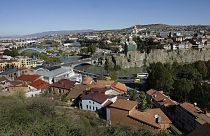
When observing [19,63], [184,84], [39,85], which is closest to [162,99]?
[184,84]

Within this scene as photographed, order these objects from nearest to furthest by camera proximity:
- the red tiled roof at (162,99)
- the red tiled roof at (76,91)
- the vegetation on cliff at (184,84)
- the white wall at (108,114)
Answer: the white wall at (108,114) → the red tiled roof at (162,99) → the vegetation on cliff at (184,84) → the red tiled roof at (76,91)

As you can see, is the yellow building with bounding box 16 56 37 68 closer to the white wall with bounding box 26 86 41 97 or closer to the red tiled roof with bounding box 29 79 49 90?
the red tiled roof with bounding box 29 79 49 90

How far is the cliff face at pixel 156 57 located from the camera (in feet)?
153

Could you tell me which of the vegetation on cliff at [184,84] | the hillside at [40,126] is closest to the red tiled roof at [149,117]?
the vegetation on cliff at [184,84]

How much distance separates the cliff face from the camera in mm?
46531

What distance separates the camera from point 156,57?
48.3 metres

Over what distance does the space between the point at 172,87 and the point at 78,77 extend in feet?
26.3

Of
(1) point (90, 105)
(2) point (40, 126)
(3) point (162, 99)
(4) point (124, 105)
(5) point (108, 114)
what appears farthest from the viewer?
(3) point (162, 99)

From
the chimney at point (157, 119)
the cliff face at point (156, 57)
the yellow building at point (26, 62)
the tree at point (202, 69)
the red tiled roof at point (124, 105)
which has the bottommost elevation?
the cliff face at point (156, 57)

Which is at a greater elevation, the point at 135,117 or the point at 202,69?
the point at 135,117

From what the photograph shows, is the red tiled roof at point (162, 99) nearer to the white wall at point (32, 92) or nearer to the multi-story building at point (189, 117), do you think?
the multi-story building at point (189, 117)

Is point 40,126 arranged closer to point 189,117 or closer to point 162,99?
point 189,117

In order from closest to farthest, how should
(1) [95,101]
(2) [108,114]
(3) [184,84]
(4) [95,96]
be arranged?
(2) [108,114] < (1) [95,101] < (4) [95,96] < (3) [184,84]

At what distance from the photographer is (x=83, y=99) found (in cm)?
1722
